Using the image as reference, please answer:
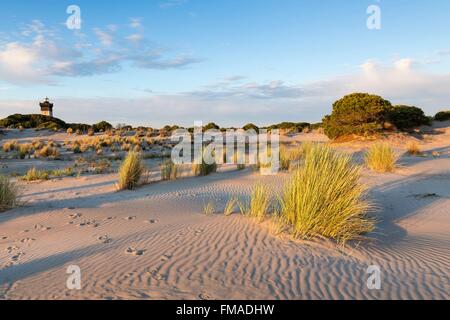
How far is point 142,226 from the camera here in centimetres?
631

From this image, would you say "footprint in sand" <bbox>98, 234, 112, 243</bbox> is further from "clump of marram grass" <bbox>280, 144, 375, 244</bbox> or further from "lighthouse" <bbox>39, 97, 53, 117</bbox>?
"lighthouse" <bbox>39, 97, 53, 117</bbox>

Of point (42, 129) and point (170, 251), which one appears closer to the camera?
point (170, 251)

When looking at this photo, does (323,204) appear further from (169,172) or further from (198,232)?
(169,172)

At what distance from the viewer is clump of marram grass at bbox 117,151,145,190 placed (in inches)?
419

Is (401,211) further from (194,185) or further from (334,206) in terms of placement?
(194,185)

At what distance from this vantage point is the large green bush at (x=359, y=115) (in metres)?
25.6

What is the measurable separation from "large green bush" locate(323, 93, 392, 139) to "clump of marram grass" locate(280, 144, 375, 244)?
2058cm

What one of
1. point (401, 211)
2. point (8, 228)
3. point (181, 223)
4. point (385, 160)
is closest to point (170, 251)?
point (181, 223)

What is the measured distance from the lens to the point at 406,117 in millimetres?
28750

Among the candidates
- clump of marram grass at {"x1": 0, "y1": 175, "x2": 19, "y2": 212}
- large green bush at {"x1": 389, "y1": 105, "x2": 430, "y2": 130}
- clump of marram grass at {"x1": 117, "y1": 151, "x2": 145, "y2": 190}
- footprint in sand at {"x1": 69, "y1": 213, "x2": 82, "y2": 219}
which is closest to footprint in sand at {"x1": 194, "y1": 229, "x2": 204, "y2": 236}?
footprint in sand at {"x1": 69, "y1": 213, "x2": 82, "y2": 219}

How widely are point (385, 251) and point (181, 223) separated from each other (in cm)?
317

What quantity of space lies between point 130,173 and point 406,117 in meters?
24.5
